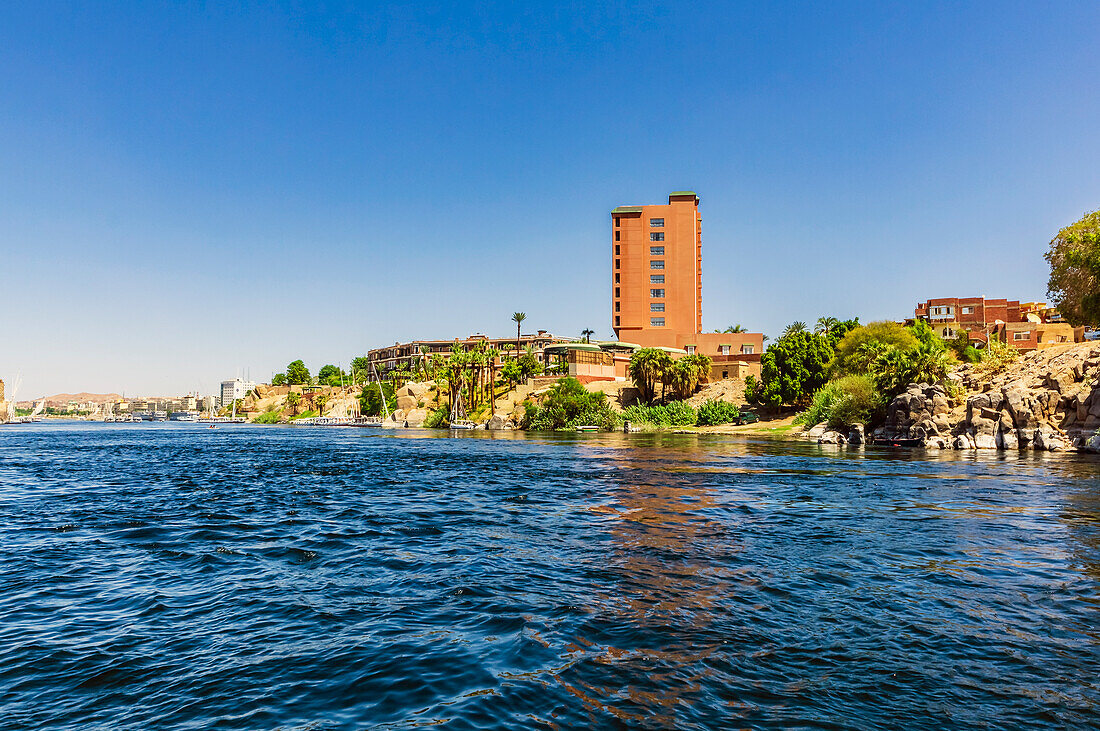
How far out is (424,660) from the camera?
8609mm

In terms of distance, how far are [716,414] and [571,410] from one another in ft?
65.8

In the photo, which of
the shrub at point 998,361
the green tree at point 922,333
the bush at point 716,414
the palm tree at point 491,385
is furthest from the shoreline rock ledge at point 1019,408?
the palm tree at point 491,385

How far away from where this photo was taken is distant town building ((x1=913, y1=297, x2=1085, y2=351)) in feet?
312

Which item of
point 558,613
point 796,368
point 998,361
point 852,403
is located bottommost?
point 558,613

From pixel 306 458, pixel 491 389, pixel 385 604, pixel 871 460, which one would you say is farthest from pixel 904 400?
pixel 491 389

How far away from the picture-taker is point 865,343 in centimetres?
7044

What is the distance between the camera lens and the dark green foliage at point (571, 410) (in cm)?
9575

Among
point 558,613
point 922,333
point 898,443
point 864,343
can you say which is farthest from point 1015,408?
point 558,613

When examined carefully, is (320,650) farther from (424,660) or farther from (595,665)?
(595,665)

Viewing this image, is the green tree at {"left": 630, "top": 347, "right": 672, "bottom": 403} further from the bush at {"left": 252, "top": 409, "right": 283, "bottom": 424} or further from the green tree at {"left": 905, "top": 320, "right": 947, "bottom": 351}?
the bush at {"left": 252, "top": 409, "right": 283, "bottom": 424}

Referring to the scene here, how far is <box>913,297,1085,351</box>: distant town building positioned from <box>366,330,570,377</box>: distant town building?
6645cm

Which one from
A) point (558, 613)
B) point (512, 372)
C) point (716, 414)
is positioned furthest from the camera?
point (512, 372)

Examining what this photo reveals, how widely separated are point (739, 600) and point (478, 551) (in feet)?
20.9

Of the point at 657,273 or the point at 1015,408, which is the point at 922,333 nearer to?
the point at 1015,408
